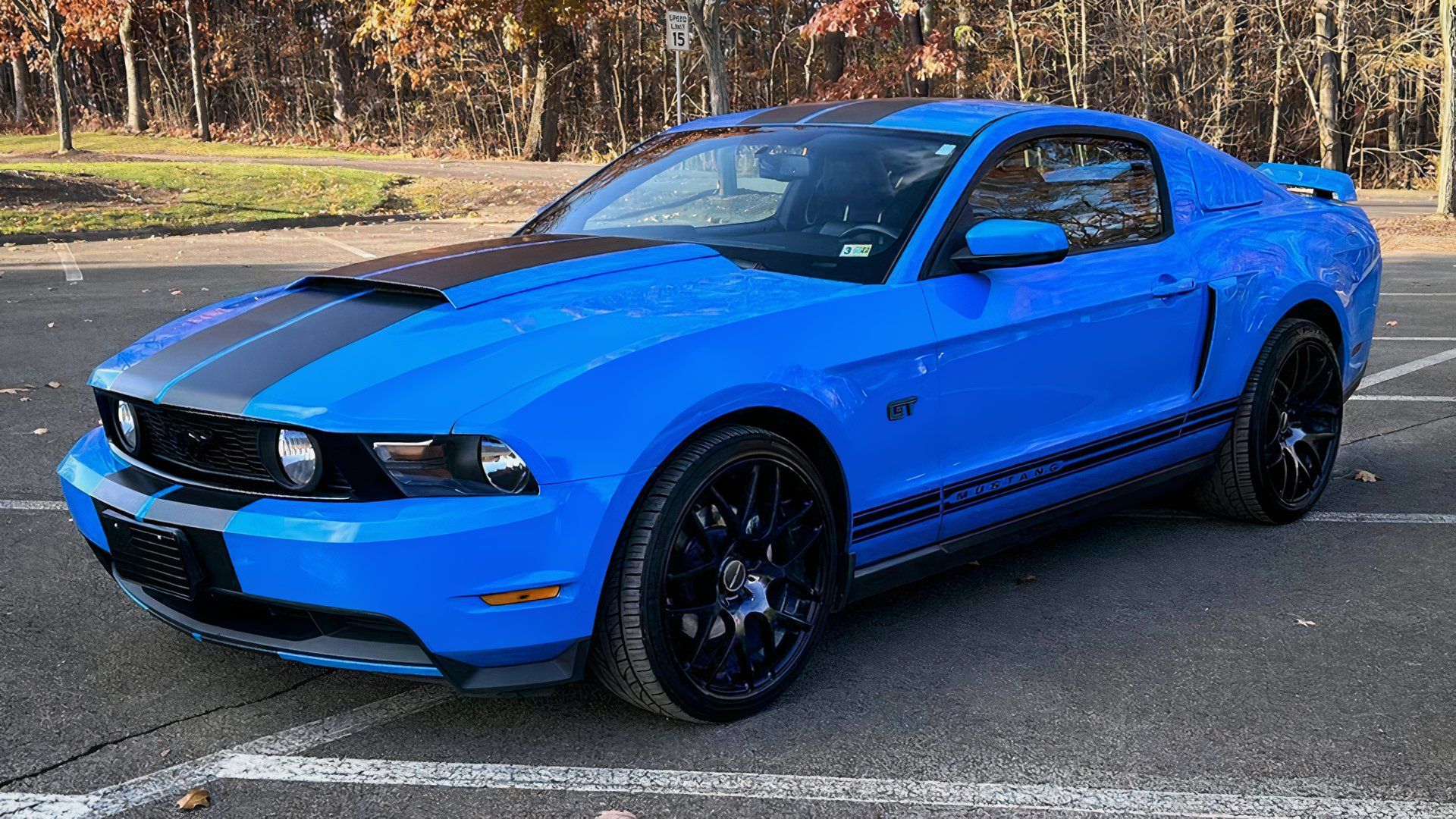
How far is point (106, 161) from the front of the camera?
28.0m

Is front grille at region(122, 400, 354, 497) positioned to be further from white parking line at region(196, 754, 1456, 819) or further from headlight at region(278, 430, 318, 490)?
white parking line at region(196, 754, 1456, 819)

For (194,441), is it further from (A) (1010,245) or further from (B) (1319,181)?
(B) (1319,181)

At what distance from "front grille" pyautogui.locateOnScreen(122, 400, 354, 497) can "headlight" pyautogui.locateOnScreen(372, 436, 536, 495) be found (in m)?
0.13

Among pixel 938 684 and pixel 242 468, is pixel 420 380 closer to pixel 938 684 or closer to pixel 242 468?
pixel 242 468

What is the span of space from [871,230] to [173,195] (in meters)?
19.9

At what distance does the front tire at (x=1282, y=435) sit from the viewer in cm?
504

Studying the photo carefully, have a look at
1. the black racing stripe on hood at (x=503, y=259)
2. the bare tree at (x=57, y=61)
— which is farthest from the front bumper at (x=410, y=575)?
the bare tree at (x=57, y=61)

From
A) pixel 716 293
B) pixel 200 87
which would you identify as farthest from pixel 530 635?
pixel 200 87

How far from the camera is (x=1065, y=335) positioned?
420 cm

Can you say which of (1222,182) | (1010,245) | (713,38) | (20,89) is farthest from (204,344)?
(20,89)

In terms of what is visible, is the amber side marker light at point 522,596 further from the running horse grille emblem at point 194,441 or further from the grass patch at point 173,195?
the grass patch at point 173,195

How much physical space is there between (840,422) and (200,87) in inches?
1618

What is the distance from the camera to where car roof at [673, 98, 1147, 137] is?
4465mm

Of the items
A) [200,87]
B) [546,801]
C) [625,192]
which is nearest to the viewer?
[546,801]
